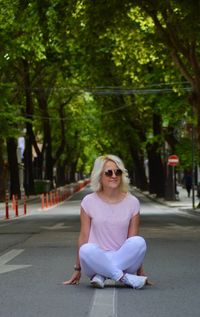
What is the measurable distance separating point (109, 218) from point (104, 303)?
109 cm

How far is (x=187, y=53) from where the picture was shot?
88.3 ft

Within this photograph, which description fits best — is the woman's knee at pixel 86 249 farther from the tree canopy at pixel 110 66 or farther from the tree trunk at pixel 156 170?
the tree trunk at pixel 156 170

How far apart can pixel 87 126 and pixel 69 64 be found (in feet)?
129

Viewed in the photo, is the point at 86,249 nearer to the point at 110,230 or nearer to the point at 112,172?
the point at 110,230

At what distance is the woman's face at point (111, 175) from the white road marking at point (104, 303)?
44.7 inches

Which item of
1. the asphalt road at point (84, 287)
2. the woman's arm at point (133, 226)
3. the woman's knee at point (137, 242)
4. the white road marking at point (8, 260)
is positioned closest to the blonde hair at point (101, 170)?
the woman's arm at point (133, 226)

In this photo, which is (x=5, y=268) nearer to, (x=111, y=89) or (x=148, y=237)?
(x=148, y=237)

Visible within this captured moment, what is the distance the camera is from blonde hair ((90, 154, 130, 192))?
8349 mm

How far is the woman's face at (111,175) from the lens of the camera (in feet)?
27.3

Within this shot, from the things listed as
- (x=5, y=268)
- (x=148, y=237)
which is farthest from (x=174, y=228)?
(x=5, y=268)

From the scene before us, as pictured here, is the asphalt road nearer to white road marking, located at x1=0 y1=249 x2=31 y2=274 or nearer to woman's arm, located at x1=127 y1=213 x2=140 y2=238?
white road marking, located at x1=0 y1=249 x2=31 y2=274

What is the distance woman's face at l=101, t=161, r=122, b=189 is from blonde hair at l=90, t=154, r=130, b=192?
0.04m

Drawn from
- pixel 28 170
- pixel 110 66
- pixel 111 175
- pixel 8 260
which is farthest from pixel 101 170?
pixel 28 170

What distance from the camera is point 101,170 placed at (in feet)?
27.4
